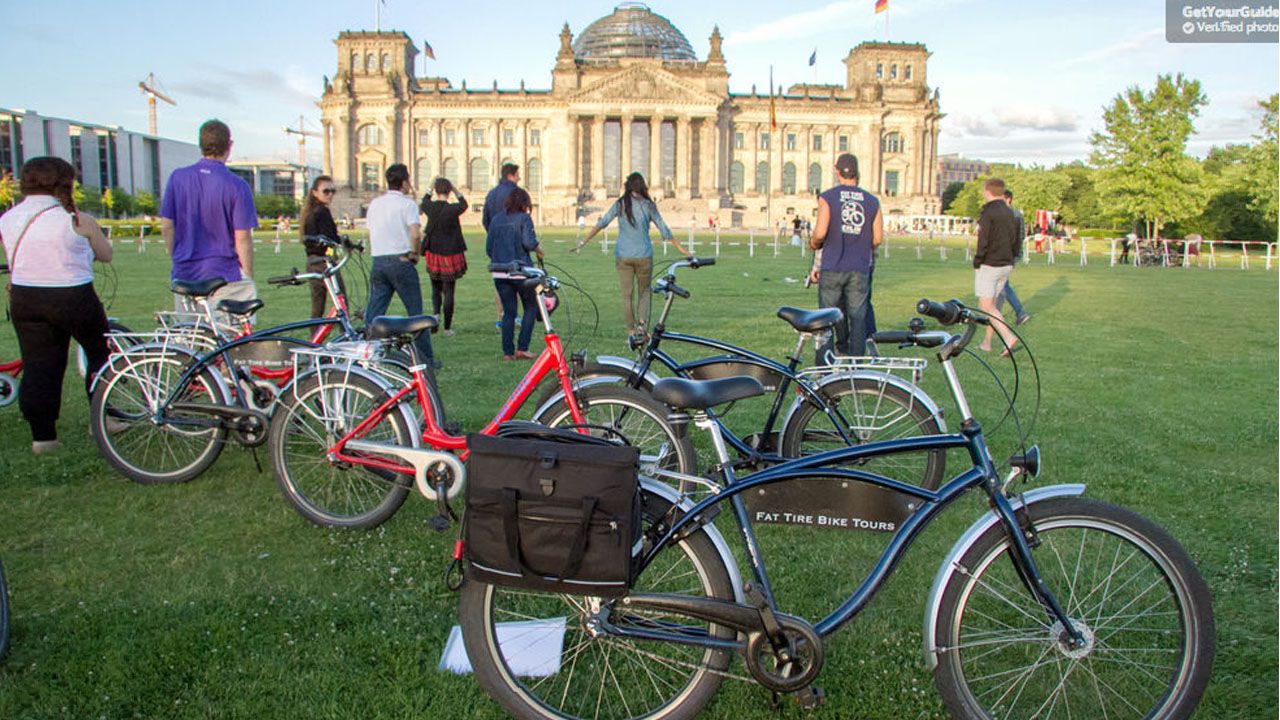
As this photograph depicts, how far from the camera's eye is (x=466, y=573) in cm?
301

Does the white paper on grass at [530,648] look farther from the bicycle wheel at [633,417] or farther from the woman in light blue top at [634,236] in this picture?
the woman in light blue top at [634,236]

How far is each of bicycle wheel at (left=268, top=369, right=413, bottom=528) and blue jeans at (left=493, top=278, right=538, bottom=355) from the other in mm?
5153

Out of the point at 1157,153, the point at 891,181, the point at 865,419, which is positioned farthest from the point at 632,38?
the point at 865,419

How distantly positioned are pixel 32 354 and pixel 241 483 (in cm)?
194

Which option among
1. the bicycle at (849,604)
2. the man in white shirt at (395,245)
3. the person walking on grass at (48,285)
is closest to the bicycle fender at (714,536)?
the bicycle at (849,604)

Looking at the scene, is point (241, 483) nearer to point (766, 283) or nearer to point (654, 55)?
point (766, 283)

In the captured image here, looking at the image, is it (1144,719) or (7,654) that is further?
(7,654)

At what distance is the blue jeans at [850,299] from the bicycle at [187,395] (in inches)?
179

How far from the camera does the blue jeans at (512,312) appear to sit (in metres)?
10.5

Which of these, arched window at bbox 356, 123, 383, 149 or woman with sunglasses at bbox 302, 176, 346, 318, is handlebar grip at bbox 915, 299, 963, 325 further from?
arched window at bbox 356, 123, 383, 149

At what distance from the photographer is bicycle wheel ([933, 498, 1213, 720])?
9.69 ft

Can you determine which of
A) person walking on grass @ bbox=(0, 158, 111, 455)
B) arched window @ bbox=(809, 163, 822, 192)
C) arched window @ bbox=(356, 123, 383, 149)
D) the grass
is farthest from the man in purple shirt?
arched window @ bbox=(356, 123, 383, 149)

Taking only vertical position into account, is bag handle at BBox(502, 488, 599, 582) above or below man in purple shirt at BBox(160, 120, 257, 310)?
below

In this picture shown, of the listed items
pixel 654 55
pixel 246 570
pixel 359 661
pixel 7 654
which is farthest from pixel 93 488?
pixel 654 55
